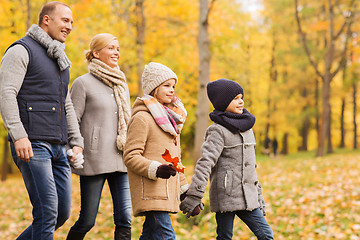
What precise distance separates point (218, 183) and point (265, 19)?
2621 cm

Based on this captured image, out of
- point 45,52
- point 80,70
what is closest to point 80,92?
point 45,52

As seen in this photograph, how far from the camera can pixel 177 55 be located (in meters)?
15.4

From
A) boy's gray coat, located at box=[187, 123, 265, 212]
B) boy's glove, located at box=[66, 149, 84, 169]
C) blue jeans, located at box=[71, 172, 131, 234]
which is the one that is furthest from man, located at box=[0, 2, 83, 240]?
boy's gray coat, located at box=[187, 123, 265, 212]

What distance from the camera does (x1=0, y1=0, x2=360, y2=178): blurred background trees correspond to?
1300 cm

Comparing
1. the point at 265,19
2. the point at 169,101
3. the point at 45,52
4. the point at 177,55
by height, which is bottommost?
the point at 169,101

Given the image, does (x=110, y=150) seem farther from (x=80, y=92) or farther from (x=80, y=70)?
(x=80, y=70)

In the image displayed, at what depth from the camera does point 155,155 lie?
3379 mm

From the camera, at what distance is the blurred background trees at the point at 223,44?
42.6 feet

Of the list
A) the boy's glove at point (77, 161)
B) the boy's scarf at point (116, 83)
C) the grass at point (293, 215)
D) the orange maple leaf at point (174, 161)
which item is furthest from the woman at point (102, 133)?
the grass at point (293, 215)

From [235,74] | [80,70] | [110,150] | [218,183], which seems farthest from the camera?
[235,74]

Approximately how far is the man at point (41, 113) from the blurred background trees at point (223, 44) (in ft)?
21.3

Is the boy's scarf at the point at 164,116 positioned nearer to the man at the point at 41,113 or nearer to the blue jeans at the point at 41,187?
the man at the point at 41,113

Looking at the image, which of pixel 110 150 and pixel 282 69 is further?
pixel 282 69

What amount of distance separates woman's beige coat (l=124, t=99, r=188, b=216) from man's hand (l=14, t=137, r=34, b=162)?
0.72m
